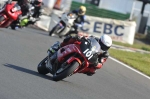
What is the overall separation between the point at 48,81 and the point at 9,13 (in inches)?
300

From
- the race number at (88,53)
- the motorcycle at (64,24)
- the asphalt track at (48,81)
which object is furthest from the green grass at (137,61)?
the race number at (88,53)

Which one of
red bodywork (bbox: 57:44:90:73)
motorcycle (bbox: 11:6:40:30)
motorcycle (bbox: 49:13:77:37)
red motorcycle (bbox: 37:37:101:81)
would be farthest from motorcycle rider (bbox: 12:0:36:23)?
red bodywork (bbox: 57:44:90:73)

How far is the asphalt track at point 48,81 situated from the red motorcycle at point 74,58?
Answer: 0.24m

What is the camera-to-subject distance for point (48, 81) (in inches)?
403

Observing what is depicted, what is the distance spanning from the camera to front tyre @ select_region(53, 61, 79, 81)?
33.6ft

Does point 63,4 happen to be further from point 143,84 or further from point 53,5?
point 143,84

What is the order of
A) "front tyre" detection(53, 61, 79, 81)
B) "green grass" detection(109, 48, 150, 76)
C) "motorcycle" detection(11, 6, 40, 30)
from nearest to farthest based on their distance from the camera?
"front tyre" detection(53, 61, 79, 81)
"green grass" detection(109, 48, 150, 76)
"motorcycle" detection(11, 6, 40, 30)

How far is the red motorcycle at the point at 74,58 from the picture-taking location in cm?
1033

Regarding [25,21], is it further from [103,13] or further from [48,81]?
[103,13]

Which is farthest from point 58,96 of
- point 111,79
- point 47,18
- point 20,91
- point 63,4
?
point 63,4

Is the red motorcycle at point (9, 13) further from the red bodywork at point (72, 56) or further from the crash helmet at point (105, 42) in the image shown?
the crash helmet at point (105, 42)

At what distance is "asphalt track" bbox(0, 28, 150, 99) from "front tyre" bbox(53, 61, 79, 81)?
16 cm

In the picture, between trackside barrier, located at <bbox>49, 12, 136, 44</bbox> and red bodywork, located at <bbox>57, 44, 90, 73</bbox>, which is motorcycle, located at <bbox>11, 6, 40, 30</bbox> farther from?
red bodywork, located at <bbox>57, 44, 90, 73</bbox>

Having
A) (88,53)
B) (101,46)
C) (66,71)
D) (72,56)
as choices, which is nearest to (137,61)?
(101,46)
